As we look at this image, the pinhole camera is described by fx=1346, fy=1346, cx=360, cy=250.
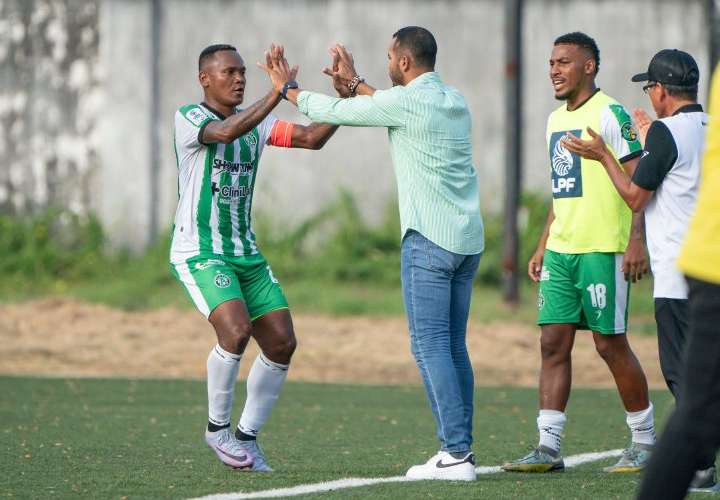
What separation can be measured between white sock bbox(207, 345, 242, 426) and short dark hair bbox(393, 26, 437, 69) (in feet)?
6.35

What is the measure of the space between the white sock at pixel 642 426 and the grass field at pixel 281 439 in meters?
0.31

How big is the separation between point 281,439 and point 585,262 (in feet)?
8.42

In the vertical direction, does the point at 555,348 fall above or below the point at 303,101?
below

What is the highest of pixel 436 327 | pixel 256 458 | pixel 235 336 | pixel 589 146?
pixel 589 146

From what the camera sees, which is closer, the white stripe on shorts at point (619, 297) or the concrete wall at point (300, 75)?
the white stripe on shorts at point (619, 297)

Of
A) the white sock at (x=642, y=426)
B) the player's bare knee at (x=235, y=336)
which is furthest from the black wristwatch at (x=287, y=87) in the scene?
the white sock at (x=642, y=426)

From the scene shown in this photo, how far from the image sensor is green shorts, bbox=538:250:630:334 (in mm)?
7629

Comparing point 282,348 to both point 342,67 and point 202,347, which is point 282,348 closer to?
point 342,67

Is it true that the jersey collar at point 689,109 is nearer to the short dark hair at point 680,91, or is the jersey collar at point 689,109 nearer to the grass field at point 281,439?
the short dark hair at point 680,91

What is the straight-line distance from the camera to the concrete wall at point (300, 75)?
62.0 ft

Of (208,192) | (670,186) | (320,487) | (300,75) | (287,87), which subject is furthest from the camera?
(300,75)

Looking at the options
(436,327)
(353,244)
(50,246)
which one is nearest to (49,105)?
(50,246)

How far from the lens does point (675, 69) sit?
699 cm

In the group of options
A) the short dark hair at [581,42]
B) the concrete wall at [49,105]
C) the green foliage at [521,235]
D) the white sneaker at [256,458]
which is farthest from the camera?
the concrete wall at [49,105]
